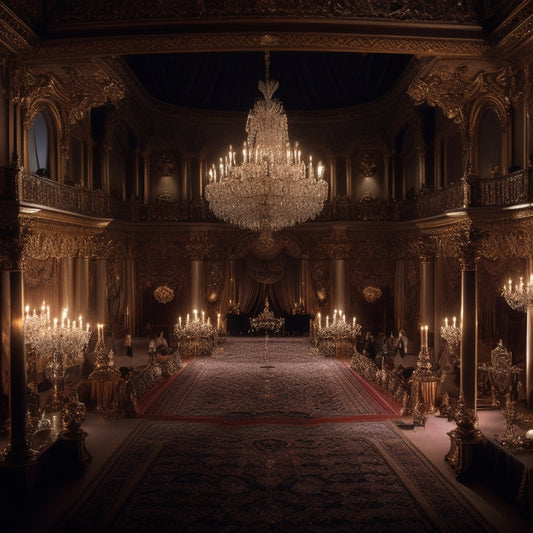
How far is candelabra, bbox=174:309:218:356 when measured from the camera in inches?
605

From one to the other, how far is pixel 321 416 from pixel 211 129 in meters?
14.1

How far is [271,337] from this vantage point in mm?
20062

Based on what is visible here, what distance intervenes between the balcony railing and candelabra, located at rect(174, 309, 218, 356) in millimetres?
4118

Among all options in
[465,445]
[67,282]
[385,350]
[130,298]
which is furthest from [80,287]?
[465,445]

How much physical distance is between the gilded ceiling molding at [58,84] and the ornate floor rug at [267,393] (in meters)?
6.28

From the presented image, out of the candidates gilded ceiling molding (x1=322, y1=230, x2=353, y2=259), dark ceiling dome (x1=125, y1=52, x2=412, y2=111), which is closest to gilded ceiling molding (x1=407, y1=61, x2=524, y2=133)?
dark ceiling dome (x1=125, y1=52, x2=412, y2=111)

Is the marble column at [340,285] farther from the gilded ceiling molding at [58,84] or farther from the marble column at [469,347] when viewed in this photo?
the gilded ceiling molding at [58,84]

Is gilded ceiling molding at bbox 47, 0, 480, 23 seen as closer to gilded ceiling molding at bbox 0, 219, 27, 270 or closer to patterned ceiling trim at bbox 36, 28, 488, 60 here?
patterned ceiling trim at bbox 36, 28, 488, 60

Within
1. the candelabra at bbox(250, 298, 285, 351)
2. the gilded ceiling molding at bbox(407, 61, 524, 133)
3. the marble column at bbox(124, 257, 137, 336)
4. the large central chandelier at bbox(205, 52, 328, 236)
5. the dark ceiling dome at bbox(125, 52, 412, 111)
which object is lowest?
the candelabra at bbox(250, 298, 285, 351)

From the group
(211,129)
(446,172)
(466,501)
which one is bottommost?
(466,501)

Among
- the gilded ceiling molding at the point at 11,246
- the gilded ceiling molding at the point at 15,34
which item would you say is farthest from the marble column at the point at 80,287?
the gilded ceiling molding at the point at 15,34

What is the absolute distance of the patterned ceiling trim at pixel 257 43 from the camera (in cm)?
700

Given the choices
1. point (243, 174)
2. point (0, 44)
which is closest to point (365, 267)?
point (243, 174)

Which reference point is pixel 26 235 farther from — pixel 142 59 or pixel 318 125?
pixel 318 125
